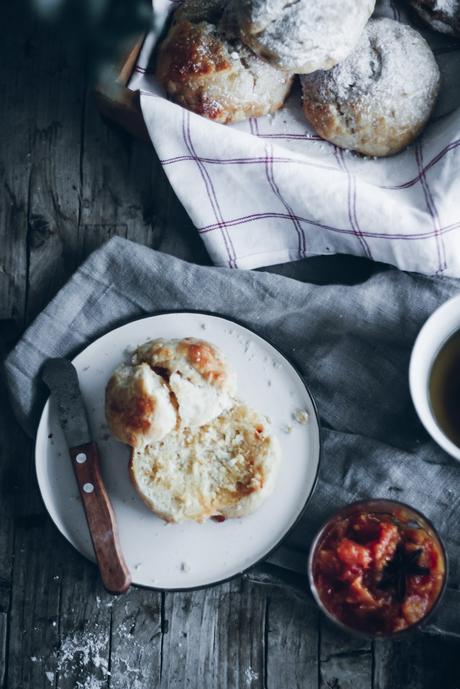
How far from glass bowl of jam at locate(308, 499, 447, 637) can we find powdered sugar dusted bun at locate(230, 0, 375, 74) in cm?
→ 103

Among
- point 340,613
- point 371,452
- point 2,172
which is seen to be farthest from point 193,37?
point 340,613

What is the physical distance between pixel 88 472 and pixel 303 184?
2.86 ft

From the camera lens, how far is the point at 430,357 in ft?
6.09

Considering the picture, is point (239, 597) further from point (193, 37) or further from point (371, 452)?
point (193, 37)

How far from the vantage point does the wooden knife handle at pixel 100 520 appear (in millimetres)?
1867

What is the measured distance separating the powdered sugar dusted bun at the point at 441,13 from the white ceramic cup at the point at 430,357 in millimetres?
670

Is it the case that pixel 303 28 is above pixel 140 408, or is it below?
above

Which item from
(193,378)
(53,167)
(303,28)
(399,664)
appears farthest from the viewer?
(53,167)

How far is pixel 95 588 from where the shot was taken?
207 cm

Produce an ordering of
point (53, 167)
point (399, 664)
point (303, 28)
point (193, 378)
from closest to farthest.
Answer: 1. point (303, 28)
2. point (193, 378)
3. point (399, 664)
4. point (53, 167)

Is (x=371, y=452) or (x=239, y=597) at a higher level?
(x=371, y=452)

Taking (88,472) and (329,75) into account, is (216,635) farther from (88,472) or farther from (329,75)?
(329,75)

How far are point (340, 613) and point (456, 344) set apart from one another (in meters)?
0.69

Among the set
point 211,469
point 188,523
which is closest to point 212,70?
point 211,469
